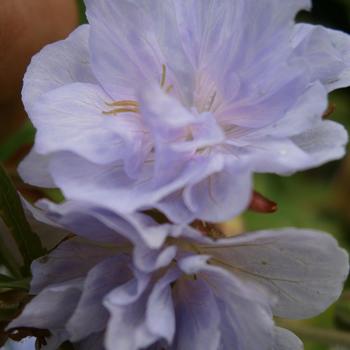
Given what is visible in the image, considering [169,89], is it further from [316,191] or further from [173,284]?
[316,191]

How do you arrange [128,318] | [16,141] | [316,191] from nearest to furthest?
1. [128,318]
2. [16,141]
3. [316,191]

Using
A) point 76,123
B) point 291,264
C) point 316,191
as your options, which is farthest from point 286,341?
point 316,191

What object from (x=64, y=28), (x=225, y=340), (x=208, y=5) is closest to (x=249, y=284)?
(x=225, y=340)

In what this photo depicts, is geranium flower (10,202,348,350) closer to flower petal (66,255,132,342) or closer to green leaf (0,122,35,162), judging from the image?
flower petal (66,255,132,342)

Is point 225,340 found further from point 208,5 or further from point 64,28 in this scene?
point 64,28

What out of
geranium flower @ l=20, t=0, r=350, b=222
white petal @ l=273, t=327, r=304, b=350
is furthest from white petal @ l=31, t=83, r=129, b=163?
white petal @ l=273, t=327, r=304, b=350
